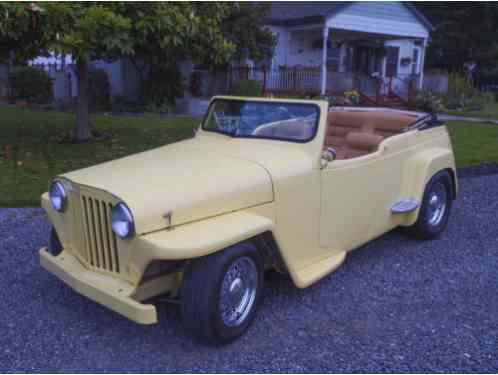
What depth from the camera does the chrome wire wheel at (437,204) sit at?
16.2 feet

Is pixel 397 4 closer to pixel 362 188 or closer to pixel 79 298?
pixel 362 188

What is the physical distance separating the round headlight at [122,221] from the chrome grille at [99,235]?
15cm

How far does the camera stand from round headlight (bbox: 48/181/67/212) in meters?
3.25

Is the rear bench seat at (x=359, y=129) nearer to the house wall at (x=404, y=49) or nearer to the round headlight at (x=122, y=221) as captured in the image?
the round headlight at (x=122, y=221)

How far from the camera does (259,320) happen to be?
3359 mm

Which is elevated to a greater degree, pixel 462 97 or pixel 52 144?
pixel 462 97

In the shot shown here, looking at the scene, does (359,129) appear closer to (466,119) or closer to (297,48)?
(466,119)

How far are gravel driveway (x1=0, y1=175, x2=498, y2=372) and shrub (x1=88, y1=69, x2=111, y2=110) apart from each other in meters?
13.2

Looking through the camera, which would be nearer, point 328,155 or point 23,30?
point 328,155

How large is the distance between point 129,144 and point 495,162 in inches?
253

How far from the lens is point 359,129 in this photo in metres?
5.27

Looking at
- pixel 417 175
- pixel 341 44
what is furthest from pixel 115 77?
pixel 417 175

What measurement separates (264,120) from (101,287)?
189 cm

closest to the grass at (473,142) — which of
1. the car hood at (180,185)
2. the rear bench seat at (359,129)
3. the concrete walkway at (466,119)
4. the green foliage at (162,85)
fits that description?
the concrete walkway at (466,119)
